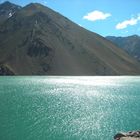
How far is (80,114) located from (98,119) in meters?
7.46

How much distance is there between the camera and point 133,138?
41156 millimetres

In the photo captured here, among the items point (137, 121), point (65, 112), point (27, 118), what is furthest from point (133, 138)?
point (65, 112)

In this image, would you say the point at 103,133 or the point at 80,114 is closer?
the point at 103,133

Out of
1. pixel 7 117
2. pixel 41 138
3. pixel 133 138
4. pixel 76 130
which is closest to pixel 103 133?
pixel 76 130

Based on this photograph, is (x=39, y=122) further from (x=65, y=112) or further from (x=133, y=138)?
(x=133, y=138)

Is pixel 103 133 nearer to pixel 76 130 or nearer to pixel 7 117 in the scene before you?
pixel 76 130

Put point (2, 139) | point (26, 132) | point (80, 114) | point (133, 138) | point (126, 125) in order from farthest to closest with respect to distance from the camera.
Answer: point (80, 114) < point (126, 125) < point (26, 132) < point (2, 139) < point (133, 138)

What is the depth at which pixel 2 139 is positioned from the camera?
51281mm

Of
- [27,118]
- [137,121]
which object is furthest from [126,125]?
[27,118]

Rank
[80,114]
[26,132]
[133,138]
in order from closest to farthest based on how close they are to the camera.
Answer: [133,138]
[26,132]
[80,114]

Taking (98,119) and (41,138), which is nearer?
(41,138)

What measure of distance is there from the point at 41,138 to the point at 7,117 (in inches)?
774

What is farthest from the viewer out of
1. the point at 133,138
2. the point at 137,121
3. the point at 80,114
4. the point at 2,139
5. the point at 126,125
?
the point at 80,114

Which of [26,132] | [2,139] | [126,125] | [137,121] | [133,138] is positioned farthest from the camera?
[137,121]
